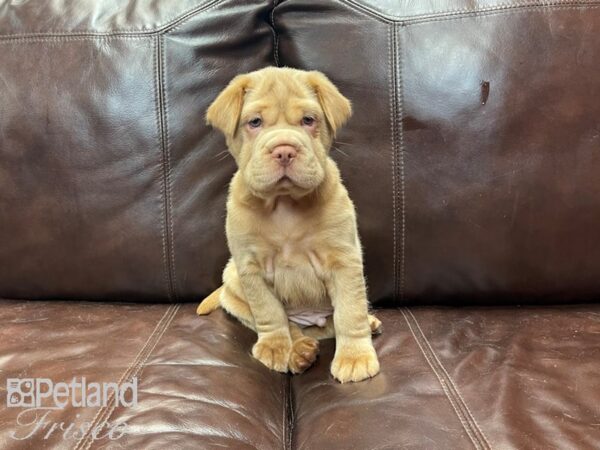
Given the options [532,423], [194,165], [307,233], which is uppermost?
[194,165]

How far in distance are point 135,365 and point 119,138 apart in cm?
67

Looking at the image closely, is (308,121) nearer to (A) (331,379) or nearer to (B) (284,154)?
(B) (284,154)

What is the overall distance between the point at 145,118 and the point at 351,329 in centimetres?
81

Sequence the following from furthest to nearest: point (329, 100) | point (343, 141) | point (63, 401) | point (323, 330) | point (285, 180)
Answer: point (343, 141), point (323, 330), point (329, 100), point (285, 180), point (63, 401)

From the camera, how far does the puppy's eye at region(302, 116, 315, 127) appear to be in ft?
4.34

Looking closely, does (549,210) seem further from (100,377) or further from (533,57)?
(100,377)

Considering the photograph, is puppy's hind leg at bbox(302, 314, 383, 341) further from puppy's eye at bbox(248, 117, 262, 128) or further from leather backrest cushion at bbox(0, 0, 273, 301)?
puppy's eye at bbox(248, 117, 262, 128)

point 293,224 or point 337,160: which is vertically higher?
point 337,160

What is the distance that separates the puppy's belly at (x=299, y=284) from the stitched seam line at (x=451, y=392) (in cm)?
24

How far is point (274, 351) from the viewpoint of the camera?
136 centimetres

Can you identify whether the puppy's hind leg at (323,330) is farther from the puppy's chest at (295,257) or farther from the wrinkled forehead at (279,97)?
the wrinkled forehead at (279,97)

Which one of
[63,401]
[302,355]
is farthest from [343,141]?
[63,401]

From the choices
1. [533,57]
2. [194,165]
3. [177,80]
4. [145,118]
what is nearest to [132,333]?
[194,165]

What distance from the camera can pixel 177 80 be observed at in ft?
5.34
